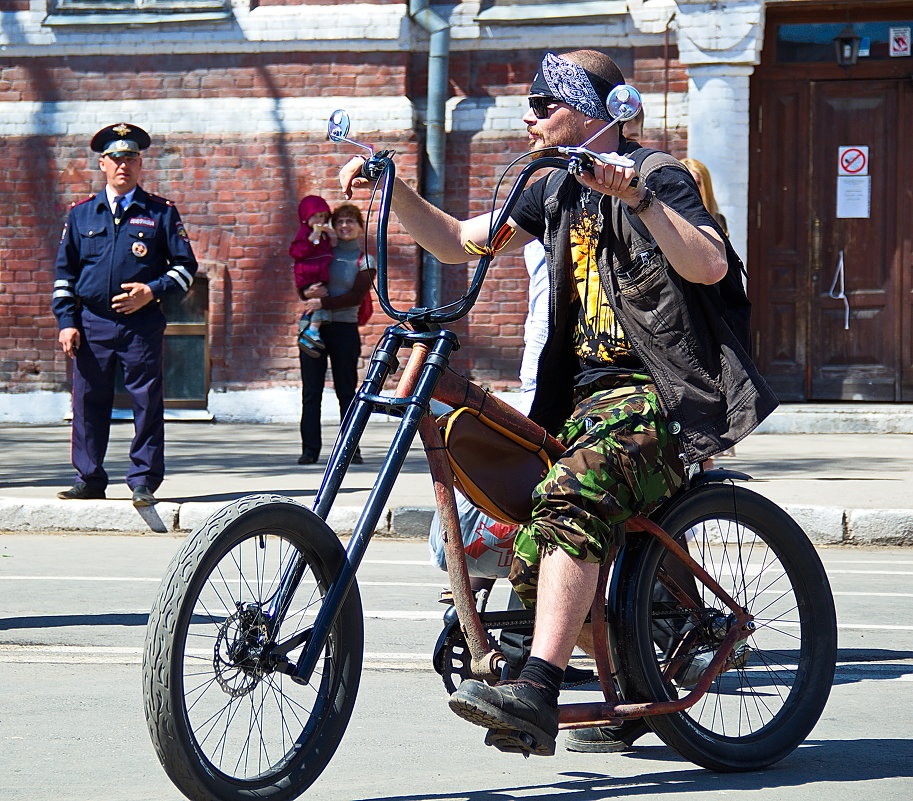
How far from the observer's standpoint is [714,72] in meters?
14.2

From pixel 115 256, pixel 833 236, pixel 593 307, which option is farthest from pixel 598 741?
pixel 833 236

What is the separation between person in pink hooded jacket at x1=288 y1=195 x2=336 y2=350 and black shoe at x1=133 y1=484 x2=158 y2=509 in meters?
2.88

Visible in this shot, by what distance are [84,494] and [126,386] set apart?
2.43ft

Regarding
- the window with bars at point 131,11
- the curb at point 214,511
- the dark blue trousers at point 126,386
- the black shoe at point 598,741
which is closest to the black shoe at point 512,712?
the black shoe at point 598,741

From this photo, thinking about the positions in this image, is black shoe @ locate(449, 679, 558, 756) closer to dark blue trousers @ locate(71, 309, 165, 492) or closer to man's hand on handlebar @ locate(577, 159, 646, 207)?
man's hand on handlebar @ locate(577, 159, 646, 207)

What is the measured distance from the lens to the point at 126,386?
9039 millimetres

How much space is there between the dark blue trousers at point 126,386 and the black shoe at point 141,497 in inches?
1.0

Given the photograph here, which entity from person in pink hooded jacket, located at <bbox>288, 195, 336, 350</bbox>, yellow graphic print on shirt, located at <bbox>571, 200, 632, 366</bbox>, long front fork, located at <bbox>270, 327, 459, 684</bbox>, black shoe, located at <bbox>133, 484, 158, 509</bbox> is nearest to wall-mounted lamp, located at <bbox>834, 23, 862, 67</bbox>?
person in pink hooded jacket, located at <bbox>288, 195, 336, 350</bbox>

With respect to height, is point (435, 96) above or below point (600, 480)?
above

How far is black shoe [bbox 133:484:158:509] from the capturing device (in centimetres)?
901

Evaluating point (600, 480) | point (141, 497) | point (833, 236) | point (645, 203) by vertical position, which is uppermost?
point (645, 203)

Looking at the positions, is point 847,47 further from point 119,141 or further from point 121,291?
point 121,291

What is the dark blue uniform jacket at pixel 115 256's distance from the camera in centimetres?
895

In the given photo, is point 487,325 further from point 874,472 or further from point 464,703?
point 464,703
